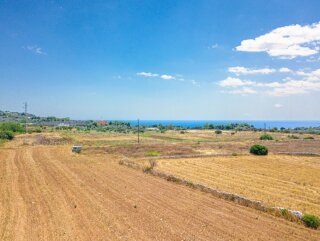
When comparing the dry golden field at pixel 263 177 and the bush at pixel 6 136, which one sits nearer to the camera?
the dry golden field at pixel 263 177

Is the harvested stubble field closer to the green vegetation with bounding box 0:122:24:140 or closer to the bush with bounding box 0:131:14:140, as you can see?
the bush with bounding box 0:131:14:140

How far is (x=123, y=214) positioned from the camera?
17297 mm

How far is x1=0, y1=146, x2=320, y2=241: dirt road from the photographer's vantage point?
14219 millimetres

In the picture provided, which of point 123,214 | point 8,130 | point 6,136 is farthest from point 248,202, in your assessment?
point 8,130

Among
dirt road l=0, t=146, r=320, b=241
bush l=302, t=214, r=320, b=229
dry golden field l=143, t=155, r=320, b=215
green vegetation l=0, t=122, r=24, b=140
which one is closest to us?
dirt road l=0, t=146, r=320, b=241

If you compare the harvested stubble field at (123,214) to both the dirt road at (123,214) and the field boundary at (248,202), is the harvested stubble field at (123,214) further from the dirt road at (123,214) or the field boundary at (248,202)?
the field boundary at (248,202)

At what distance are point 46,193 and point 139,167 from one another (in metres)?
14.0

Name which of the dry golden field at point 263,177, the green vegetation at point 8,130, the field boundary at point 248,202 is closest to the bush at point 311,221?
the field boundary at point 248,202

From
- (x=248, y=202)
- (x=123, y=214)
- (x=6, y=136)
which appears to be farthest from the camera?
(x=6, y=136)

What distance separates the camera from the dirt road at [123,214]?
14219 mm

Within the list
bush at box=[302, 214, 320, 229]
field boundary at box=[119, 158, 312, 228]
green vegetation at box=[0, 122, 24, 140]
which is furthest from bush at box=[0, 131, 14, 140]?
bush at box=[302, 214, 320, 229]

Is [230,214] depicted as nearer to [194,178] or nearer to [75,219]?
[75,219]

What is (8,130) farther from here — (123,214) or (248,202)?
(248,202)

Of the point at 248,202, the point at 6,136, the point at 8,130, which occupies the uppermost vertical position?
the point at 8,130
